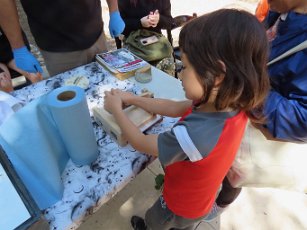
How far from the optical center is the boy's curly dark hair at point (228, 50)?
598 millimetres

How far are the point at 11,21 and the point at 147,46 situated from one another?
101 cm

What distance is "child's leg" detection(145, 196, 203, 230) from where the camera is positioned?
1020mm

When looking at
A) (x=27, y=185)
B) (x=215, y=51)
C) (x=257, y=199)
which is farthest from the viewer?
(x=257, y=199)

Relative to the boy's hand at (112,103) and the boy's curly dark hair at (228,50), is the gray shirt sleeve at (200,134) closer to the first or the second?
the boy's curly dark hair at (228,50)

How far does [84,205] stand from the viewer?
76 cm

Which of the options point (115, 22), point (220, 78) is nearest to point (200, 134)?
point (220, 78)

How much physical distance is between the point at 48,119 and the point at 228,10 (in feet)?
2.01

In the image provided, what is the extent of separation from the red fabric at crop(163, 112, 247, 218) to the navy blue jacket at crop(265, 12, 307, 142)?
0.56ft

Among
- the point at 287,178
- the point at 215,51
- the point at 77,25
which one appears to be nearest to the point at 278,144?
the point at 287,178

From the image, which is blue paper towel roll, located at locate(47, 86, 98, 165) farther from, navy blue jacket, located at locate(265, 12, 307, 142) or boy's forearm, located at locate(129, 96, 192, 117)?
navy blue jacket, located at locate(265, 12, 307, 142)

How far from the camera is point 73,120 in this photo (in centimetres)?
72

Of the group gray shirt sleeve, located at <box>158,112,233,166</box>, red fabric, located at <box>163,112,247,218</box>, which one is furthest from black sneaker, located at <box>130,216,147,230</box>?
gray shirt sleeve, located at <box>158,112,233,166</box>

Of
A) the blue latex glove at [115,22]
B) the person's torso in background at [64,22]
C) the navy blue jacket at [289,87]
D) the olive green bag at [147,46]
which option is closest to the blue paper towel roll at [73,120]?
the navy blue jacket at [289,87]

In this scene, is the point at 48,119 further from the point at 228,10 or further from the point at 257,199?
the point at 257,199
